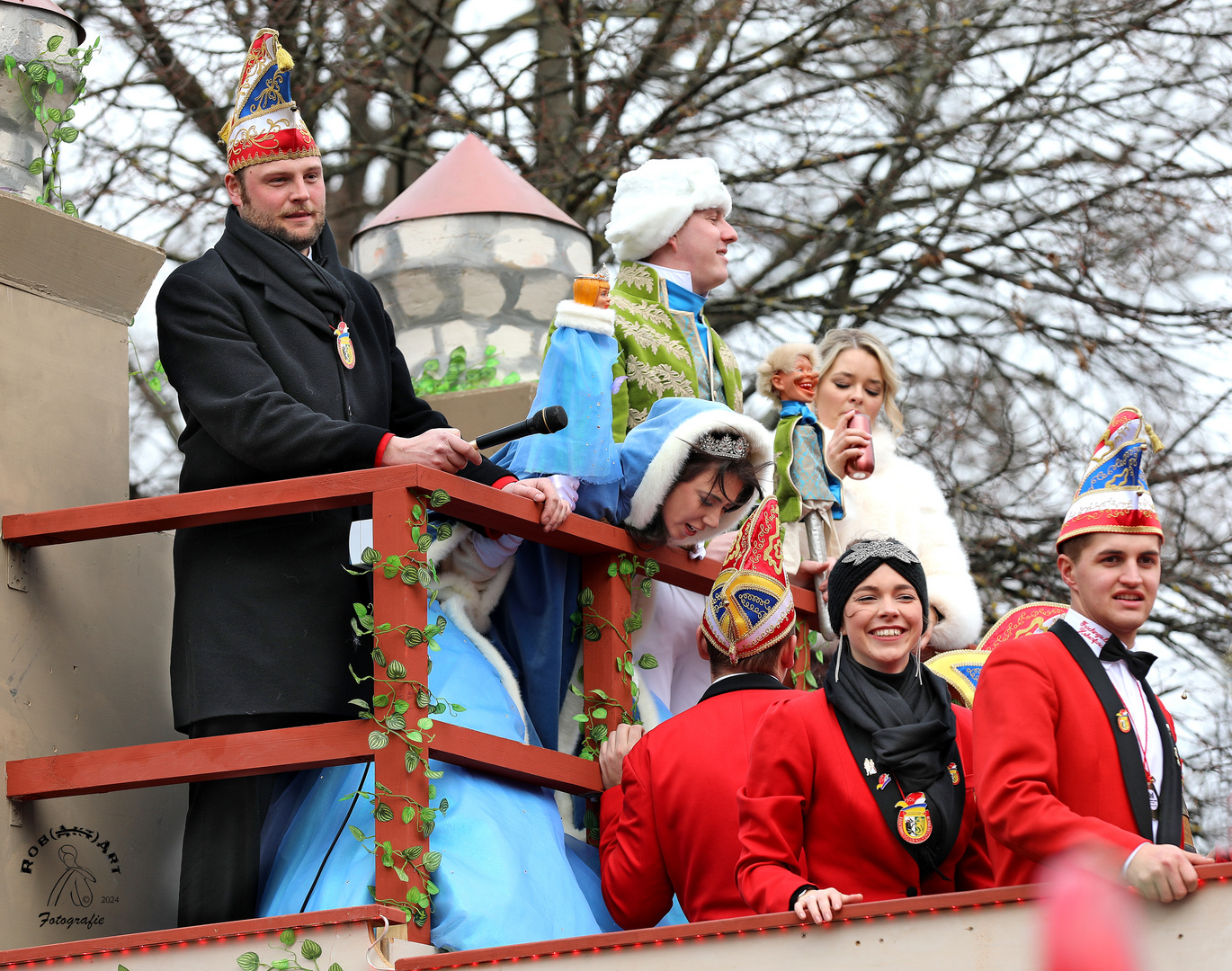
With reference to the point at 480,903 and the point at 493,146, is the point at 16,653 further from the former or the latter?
the point at 493,146

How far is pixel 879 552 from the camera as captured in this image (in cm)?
351

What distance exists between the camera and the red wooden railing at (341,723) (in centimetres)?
347

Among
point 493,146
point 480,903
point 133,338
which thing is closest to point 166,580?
point 480,903

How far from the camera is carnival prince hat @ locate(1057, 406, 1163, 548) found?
3234mm

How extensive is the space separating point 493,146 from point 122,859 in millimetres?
6524

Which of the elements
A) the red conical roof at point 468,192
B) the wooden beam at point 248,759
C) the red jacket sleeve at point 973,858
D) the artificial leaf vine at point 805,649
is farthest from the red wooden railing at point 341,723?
the red conical roof at point 468,192

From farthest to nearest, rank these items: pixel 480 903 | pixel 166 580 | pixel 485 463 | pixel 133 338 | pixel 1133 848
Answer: pixel 133 338 < pixel 166 580 < pixel 485 463 < pixel 480 903 < pixel 1133 848

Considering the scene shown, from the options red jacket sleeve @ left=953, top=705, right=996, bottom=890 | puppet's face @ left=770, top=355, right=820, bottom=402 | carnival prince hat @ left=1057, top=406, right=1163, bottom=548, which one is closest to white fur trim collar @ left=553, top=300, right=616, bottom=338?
puppet's face @ left=770, top=355, right=820, bottom=402

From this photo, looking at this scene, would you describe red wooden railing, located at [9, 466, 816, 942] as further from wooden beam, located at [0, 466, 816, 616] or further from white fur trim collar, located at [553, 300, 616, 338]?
white fur trim collar, located at [553, 300, 616, 338]

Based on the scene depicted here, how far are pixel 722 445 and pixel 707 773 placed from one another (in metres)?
0.92

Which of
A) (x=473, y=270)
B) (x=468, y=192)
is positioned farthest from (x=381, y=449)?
(x=468, y=192)

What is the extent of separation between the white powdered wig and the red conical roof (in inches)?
118

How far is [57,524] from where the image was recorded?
389 cm

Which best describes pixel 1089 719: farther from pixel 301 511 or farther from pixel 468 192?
pixel 468 192
